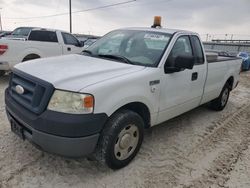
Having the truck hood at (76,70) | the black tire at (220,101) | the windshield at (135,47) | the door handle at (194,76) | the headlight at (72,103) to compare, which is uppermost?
the windshield at (135,47)

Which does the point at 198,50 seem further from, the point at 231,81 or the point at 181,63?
the point at 231,81

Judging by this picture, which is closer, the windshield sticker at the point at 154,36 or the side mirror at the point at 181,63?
the side mirror at the point at 181,63

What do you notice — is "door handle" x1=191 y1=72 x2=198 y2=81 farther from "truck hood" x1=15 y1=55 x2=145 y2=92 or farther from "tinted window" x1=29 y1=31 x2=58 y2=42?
"tinted window" x1=29 y1=31 x2=58 y2=42

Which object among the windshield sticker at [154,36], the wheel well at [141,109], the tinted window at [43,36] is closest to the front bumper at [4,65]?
the tinted window at [43,36]

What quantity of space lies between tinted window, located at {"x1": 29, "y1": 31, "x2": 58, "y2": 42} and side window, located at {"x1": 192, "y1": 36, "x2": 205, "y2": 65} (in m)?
5.78

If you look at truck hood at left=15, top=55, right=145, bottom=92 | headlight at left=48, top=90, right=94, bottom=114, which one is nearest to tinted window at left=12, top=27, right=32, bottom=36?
truck hood at left=15, top=55, right=145, bottom=92

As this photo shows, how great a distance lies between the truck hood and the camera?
8.23 feet

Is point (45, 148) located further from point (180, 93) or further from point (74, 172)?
point (180, 93)

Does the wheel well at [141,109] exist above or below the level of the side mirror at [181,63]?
below

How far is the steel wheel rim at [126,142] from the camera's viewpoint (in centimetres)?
288

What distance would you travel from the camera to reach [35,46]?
7.74 meters

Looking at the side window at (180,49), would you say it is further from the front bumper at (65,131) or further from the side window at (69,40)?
the side window at (69,40)

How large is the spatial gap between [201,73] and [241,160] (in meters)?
1.57

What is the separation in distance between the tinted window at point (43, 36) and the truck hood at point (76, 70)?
17.5 ft
